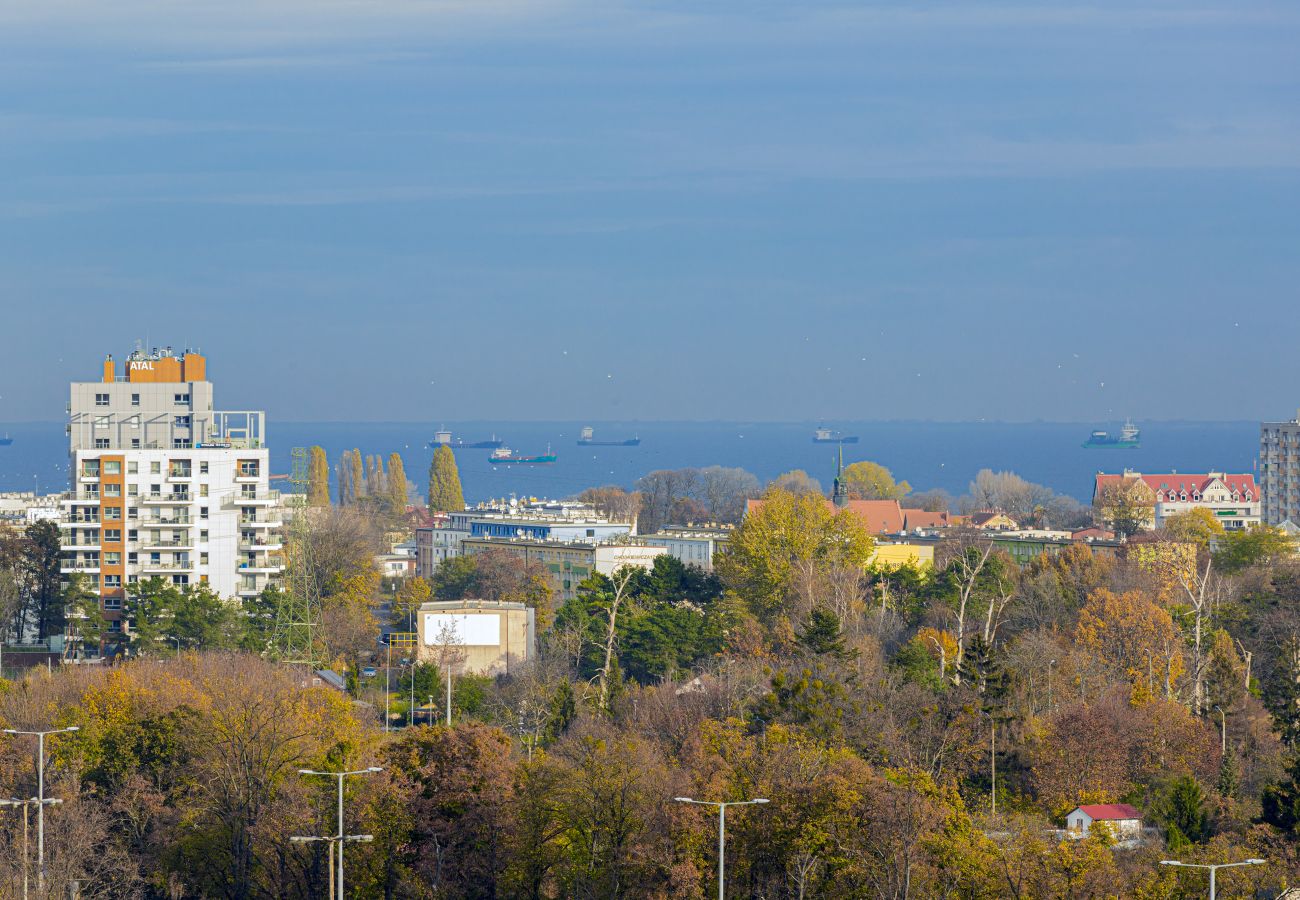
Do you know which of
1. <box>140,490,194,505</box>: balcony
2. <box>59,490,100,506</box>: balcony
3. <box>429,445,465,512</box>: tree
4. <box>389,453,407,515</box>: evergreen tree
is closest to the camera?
<box>59,490,100,506</box>: balcony

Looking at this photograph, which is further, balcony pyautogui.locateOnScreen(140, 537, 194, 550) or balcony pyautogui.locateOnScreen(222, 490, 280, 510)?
balcony pyautogui.locateOnScreen(222, 490, 280, 510)

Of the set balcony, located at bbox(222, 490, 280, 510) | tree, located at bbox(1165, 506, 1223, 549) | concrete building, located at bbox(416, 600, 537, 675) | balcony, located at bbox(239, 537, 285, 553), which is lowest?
concrete building, located at bbox(416, 600, 537, 675)

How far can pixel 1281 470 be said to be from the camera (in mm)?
161500

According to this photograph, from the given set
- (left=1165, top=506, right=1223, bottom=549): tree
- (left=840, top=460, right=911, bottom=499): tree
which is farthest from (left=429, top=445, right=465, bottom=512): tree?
(left=1165, top=506, right=1223, bottom=549): tree

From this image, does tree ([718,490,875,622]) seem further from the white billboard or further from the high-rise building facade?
the high-rise building facade

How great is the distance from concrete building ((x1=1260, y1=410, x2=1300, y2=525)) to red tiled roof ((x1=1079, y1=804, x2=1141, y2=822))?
108456 mm

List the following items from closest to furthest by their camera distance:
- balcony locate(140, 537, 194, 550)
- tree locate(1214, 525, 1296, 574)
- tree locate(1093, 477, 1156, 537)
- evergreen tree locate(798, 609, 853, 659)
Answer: evergreen tree locate(798, 609, 853, 659), balcony locate(140, 537, 194, 550), tree locate(1214, 525, 1296, 574), tree locate(1093, 477, 1156, 537)

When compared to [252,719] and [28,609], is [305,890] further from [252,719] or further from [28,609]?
[28,609]

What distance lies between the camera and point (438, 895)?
151 feet

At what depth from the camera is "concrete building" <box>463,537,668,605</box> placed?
11753cm

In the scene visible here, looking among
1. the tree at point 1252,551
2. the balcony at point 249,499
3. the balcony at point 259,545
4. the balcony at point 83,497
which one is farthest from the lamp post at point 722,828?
the tree at point 1252,551

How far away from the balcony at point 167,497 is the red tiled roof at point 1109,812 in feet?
163

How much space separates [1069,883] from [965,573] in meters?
42.1

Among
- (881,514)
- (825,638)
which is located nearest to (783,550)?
(825,638)
